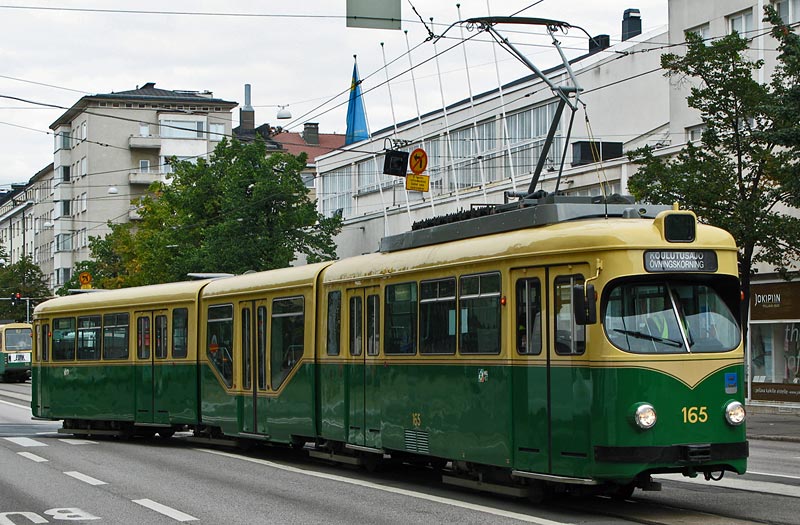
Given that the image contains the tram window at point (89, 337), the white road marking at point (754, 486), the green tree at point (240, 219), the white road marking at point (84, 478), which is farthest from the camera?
the green tree at point (240, 219)

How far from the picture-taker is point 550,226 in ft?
41.6

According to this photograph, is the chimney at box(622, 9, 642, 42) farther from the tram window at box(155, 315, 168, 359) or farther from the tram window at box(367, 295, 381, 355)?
the tram window at box(367, 295, 381, 355)

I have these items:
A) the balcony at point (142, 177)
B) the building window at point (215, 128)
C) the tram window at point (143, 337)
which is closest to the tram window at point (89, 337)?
the tram window at point (143, 337)

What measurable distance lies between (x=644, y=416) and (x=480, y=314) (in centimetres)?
239

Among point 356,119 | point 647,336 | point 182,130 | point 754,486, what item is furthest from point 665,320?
point 182,130

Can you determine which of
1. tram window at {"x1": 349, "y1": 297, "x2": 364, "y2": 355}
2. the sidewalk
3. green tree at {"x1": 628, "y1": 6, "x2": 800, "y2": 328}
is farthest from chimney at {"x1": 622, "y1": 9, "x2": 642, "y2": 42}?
tram window at {"x1": 349, "y1": 297, "x2": 364, "y2": 355}

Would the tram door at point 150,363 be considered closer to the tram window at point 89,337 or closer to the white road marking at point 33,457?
the tram window at point 89,337

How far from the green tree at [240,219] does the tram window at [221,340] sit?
27.4 meters

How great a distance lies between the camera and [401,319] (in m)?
15.0

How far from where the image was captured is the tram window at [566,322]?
1197 centimetres

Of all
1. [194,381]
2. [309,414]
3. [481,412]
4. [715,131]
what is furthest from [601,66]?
[481,412]

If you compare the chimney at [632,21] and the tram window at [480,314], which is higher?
the chimney at [632,21]

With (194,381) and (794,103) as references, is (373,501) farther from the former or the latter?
(794,103)

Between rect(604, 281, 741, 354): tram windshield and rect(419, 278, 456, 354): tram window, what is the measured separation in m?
2.48
